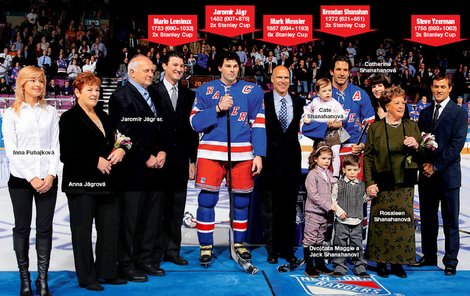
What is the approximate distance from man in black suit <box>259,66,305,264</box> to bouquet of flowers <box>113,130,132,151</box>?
122 centimetres

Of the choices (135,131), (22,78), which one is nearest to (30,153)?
(22,78)

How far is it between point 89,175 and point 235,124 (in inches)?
49.5

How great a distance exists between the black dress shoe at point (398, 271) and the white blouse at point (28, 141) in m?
2.52

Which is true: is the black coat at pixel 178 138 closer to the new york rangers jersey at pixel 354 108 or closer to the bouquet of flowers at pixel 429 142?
the new york rangers jersey at pixel 354 108

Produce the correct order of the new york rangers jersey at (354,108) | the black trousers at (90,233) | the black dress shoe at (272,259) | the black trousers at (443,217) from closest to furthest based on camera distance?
1. the black trousers at (90,233)
2. the black trousers at (443,217)
3. the black dress shoe at (272,259)
4. the new york rangers jersey at (354,108)

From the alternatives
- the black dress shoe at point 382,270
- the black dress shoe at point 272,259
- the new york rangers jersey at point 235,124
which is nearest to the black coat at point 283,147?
the new york rangers jersey at point 235,124

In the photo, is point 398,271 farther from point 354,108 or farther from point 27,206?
point 27,206

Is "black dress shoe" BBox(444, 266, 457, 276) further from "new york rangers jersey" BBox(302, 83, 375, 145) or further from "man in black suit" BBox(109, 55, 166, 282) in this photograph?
"man in black suit" BBox(109, 55, 166, 282)

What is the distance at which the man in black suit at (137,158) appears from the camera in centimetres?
420

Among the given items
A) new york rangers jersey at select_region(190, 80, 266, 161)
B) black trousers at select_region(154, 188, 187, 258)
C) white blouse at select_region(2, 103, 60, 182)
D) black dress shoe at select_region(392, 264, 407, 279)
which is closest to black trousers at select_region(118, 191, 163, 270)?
black trousers at select_region(154, 188, 187, 258)

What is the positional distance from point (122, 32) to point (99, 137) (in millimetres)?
16406

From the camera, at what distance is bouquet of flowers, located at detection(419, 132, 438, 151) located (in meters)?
4.29

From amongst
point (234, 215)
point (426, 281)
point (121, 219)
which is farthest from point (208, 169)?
point (426, 281)

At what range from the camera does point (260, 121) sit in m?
4.67
